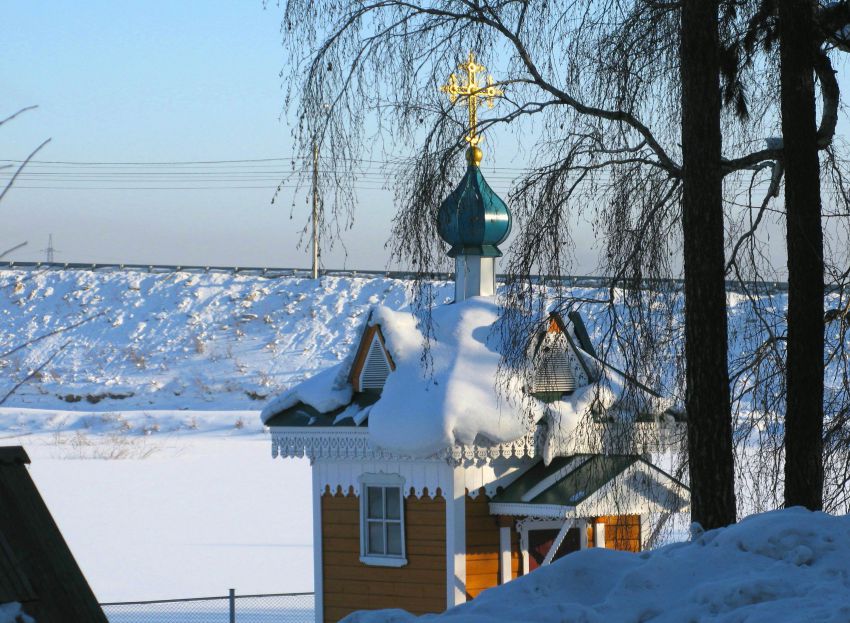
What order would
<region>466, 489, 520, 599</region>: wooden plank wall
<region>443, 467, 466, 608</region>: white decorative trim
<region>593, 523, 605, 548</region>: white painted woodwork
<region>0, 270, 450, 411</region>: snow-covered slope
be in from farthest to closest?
1. <region>0, 270, 450, 411</region>: snow-covered slope
2. <region>593, 523, 605, 548</region>: white painted woodwork
3. <region>466, 489, 520, 599</region>: wooden plank wall
4. <region>443, 467, 466, 608</region>: white decorative trim

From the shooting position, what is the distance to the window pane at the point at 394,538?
1477cm

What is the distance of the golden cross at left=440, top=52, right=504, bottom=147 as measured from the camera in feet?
30.4

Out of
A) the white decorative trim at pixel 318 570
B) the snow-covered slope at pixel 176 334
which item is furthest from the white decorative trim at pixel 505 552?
the snow-covered slope at pixel 176 334

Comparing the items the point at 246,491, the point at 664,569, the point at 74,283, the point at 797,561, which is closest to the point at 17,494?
the point at 664,569

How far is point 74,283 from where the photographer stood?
66.8m

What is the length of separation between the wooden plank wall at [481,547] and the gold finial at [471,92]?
556cm

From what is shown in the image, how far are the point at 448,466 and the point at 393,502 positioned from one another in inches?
38.9

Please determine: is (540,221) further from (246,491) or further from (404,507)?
(246,491)

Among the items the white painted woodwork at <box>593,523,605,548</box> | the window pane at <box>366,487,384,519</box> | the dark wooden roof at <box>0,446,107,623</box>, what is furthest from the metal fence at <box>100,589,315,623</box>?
the dark wooden roof at <box>0,446,107,623</box>

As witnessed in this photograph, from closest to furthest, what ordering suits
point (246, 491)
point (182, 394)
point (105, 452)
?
point (246, 491) < point (105, 452) < point (182, 394)

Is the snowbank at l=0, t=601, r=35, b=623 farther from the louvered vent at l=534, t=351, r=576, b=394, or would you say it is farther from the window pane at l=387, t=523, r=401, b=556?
the louvered vent at l=534, t=351, r=576, b=394

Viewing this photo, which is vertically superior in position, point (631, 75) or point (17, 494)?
point (631, 75)

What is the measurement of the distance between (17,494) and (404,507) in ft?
31.6

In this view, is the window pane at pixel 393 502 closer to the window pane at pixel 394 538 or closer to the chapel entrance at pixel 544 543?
the window pane at pixel 394 538
